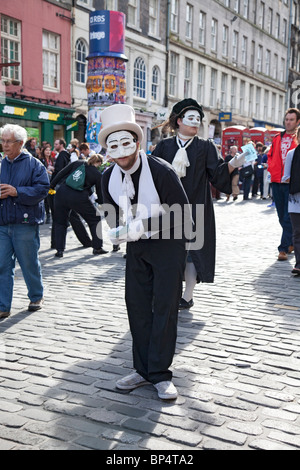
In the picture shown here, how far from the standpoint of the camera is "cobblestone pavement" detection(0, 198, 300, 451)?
3002mm

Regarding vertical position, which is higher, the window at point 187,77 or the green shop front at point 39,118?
the window at point 187,77

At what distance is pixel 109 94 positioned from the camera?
17906 mm

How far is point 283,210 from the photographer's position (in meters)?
8.63

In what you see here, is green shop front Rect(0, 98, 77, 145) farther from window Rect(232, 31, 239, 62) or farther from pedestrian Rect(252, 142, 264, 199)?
window Rect(232, 31, 239, 62)

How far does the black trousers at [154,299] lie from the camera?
11.5 ft

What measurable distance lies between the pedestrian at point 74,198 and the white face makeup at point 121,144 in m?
5.42

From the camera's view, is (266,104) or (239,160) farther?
(266,104)

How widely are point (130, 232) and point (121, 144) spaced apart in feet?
1.76

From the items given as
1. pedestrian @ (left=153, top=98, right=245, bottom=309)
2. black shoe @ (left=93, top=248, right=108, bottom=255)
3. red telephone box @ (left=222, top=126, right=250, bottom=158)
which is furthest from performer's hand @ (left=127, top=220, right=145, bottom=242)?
red telephone box @ (left=222, top=126, right=250, bottom=158)

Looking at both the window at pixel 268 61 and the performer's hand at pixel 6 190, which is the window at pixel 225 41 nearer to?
the window at pixel 268 61

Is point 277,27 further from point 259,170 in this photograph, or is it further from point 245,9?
point 259,170

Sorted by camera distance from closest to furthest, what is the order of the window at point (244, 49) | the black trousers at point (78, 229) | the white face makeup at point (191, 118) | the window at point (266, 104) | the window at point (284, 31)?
the white face makeup at point (191, 118) → the black trousers at point (78, 229) → the window at point (244, 49) → the window at point (266, 104) → the window at point (284, 31)

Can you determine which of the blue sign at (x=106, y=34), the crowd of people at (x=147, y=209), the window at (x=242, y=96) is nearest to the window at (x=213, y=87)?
the window at (x=242, y=96)

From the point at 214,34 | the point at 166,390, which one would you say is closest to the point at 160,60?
the point at 214,34
